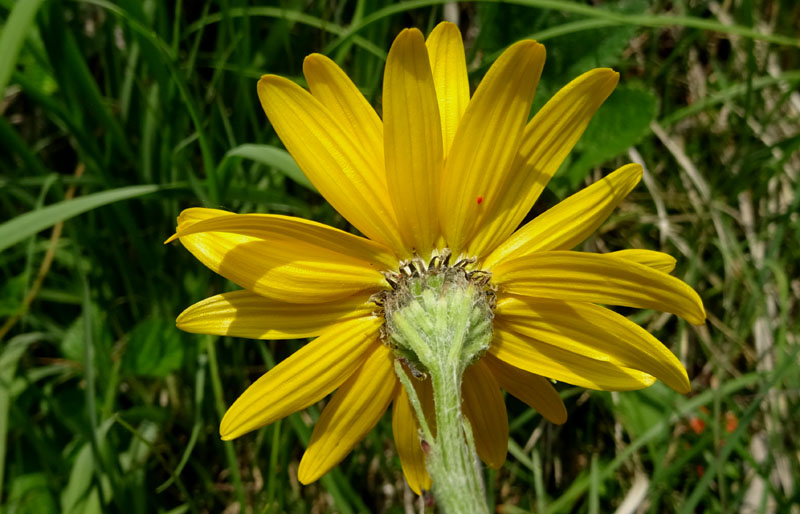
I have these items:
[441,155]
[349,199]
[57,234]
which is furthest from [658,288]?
[57,234]

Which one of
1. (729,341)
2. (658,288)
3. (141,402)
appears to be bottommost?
(141,402)

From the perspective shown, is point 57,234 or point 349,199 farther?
point 57,234

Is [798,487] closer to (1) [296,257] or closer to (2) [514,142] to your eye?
(2) [514,142]

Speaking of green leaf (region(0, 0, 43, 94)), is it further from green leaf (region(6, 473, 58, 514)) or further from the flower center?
green leaf (region(6, 473, 58, 514))

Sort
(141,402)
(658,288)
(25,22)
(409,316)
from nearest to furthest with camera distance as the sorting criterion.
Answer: (658,288)
(409,316)
(25,22)
(141,402)

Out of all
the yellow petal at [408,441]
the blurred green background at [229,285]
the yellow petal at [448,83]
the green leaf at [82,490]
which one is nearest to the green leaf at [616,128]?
the blurred green background at [229,285]

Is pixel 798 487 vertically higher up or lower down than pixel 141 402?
higher up

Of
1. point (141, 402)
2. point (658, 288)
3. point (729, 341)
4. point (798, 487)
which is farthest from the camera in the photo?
point (729, 341)
